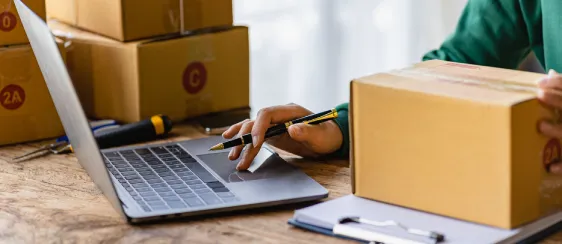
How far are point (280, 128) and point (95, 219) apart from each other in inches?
13.5

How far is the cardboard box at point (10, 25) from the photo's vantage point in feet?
5.02

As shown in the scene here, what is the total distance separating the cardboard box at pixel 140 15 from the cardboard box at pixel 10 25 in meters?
0.15

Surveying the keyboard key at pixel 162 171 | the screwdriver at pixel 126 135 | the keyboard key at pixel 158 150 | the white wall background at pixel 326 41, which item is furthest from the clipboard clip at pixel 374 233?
the white wall background at pixel 326 41

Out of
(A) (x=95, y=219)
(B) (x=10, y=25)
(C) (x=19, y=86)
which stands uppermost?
(B) (x=10, y=25)

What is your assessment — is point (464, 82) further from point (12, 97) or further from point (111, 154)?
point (12, 97)

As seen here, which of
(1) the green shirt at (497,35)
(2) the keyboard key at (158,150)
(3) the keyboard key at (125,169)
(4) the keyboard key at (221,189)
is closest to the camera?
(4) the keyboard key at (221,189)

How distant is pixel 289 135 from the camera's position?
138 cm

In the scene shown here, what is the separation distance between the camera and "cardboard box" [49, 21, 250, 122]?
1.63 m

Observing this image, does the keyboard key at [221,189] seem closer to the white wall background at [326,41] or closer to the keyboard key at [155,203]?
the keyboard key at [155,203]

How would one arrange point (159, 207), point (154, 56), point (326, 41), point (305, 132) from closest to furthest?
1. point (159, 207)
2. point (305, 132)
3. point (154, 56)
4. point (326, 41)

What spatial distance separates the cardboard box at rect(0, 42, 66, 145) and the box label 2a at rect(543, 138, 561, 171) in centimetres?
89

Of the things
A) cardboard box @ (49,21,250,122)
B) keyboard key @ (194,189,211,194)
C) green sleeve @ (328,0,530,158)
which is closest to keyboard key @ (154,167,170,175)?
keyboard key @ (194,189,211,194)

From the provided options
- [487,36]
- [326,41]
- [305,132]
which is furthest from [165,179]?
[326,41]

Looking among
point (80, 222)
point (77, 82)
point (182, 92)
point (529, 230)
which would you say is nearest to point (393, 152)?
point (529, 230)
